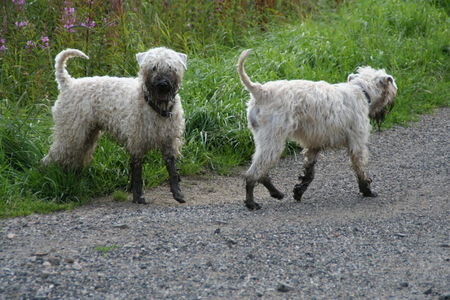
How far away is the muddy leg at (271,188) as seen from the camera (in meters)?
6.79

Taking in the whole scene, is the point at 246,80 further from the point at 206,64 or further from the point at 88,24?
the point at 206,64

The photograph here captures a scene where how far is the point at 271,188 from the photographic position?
22.6ft

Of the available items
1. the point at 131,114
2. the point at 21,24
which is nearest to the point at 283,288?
the point at 131,114

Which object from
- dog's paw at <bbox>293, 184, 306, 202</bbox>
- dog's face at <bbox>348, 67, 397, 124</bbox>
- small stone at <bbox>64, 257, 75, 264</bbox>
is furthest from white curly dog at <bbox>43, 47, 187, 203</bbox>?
small stone at <bbox>64, 257, 75, 264</bbox>

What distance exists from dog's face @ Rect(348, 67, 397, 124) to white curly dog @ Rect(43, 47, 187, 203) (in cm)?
181

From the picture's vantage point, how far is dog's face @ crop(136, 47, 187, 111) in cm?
668

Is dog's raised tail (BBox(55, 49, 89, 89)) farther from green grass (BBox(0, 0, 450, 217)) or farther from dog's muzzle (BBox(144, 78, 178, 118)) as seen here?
dog's muzzle (BBox(144, 78, 178, 118))

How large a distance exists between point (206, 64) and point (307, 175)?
3365mm

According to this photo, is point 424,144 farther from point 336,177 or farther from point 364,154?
point 364,154

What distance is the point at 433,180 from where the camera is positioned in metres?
7.54

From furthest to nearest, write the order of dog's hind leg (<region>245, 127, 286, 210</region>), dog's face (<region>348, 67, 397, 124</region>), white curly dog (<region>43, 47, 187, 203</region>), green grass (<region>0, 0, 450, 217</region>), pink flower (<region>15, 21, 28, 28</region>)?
1. pink flower (<region>15, 21, 28, 28</region>)
2. green grass (<region>0, 0, 450, 217</region>)
3. dog's face (<region>348, 67, 397, 124</region>)
4. white curly dog (<region>43, 47, 187, 203</region>)
5. dog's hind leg (<region>245, 127, 286, 210</region>)

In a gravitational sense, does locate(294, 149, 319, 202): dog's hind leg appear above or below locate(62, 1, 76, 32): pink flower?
below

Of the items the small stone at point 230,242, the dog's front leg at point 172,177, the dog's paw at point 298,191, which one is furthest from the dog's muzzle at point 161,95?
the small stone at point 230,242

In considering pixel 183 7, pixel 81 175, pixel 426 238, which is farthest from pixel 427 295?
pixel 183 7
